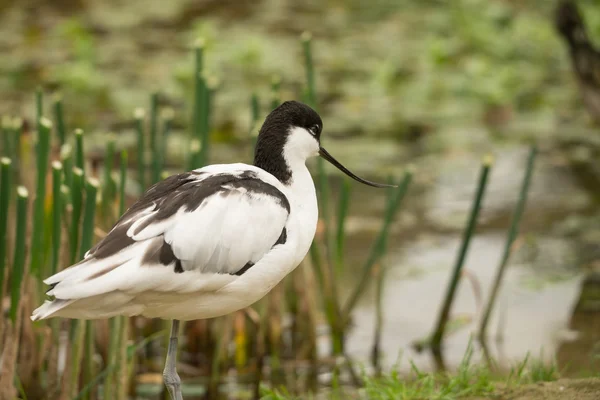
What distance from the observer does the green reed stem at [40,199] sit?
3.59 m

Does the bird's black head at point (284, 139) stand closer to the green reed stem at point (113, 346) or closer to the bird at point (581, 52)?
the green reed stem at point (113, 346)

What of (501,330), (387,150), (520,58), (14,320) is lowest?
(501,330)

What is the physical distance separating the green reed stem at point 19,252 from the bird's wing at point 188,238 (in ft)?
1.58

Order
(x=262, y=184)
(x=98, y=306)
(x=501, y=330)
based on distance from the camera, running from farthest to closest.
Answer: (x=501, y=330) → (x=262, y=184) → (x=98, y=306)

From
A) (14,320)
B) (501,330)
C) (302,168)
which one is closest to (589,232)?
(501,330)

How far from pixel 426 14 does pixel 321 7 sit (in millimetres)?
1209

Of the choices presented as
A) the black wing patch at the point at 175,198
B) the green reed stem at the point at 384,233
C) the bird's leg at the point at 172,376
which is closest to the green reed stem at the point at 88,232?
the black wing patch at the point at 175,198

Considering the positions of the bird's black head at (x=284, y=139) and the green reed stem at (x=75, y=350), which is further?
the green reed stem at (x=75, y=350)

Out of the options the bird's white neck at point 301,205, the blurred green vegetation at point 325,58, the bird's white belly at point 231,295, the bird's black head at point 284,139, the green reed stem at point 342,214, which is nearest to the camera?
the bird's white belly at point 231,295

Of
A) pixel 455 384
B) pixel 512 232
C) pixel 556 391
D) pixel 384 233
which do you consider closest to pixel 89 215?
pixel 455 384

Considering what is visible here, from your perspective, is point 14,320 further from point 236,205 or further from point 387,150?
point 387,150

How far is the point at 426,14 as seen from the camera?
10.3 m

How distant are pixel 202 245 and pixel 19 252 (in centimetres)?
81

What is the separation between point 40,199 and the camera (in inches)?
143
